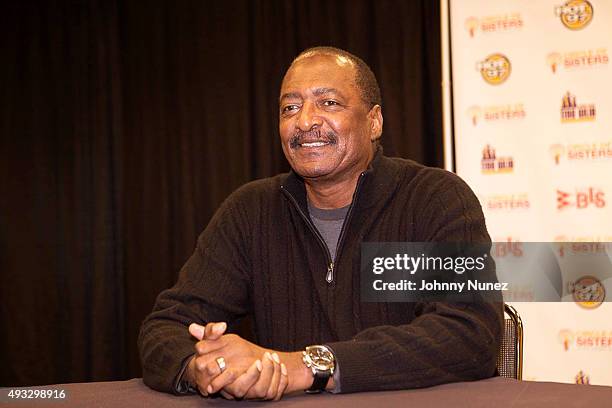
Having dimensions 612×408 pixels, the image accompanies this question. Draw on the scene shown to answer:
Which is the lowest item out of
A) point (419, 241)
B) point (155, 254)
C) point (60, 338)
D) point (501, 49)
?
point (60, 338)

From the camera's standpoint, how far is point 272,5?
196 inches

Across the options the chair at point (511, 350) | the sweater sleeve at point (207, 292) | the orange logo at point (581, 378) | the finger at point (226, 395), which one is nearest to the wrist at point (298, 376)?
the finger at point (226, 395)

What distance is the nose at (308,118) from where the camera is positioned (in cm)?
218

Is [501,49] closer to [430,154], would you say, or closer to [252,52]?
[430,154]

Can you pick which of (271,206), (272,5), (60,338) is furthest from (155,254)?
(271,206)

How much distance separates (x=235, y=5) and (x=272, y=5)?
0.30m

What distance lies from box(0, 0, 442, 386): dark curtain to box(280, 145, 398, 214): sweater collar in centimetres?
266

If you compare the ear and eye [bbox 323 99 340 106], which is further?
the ear

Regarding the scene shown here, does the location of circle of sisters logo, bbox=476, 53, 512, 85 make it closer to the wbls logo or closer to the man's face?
the wbls logo

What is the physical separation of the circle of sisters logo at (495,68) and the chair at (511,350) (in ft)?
7.74

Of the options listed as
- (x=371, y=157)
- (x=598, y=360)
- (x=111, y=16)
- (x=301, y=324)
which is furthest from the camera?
(x=111, y=16)

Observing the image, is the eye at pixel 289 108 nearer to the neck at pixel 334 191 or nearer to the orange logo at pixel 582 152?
the neck at pixel 334 191

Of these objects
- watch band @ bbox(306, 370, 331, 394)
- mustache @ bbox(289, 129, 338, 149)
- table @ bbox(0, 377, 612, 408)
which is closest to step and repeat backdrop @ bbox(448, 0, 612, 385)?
mustache @ bbox(289, 129, 338, 149)

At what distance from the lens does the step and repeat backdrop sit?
388 cm
